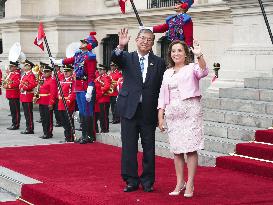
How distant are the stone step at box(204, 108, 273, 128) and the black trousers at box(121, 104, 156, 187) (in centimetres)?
328

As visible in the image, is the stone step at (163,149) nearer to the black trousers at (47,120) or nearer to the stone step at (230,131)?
the stone step at (230,131)

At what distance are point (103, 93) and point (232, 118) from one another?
Result: 5987mm

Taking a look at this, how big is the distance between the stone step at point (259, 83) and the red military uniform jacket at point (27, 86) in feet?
18.7

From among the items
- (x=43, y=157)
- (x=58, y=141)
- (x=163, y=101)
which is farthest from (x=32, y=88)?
(x=163, y=101)

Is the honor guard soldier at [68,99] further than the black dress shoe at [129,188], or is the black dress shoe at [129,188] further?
the honor guard soldier at [68,99]

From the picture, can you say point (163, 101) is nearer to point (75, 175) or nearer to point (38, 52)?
point (75, 175)

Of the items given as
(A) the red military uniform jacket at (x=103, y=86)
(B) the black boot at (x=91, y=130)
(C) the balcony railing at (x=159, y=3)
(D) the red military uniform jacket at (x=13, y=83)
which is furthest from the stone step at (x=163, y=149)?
(C) the balcony railing at (x=159, y=3)

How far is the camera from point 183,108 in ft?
26.9

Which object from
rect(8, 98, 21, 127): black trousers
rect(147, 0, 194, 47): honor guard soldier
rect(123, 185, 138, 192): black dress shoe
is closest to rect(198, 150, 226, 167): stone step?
rect(147, 0, 194, 47): honor guard soldier

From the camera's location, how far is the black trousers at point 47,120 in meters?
15.9

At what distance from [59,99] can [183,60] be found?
7.52 meters

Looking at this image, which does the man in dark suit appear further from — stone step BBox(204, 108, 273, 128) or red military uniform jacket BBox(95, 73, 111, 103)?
red military uniform jacket BBox(95, 73, 111, 103)

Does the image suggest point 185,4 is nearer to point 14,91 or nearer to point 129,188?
point 129,188

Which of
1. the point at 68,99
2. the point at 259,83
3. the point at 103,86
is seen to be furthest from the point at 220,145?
the point at 103,86
